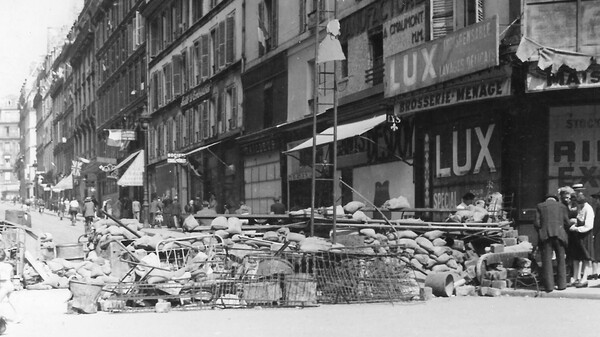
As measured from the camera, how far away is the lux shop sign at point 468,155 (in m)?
18.9

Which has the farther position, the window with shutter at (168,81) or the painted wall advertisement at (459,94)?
the window with shutter at (168,81)

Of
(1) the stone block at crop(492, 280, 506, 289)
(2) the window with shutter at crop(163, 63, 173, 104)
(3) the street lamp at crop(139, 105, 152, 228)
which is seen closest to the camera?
(1) the stone block at crop(492, 280, 506, 289)

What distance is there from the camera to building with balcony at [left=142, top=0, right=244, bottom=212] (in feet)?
121

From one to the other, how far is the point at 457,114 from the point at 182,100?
2719 cm

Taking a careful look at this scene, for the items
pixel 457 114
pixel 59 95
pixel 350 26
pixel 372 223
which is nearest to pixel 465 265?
pixel 372 223

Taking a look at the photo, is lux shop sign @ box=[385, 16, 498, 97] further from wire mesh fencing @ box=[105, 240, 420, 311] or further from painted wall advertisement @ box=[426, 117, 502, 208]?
wire mesh fencing @ box=[105, 240, 420, 311]

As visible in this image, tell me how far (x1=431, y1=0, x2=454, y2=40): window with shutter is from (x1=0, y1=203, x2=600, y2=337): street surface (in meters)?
8.81

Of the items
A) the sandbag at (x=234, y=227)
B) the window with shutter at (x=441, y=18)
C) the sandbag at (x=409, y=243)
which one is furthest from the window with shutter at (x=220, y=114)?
the sandbag at (x=409, y=243)

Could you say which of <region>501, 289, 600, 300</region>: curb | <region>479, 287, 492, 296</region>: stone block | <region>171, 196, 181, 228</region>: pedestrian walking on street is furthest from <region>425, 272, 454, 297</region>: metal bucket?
<region>171, 196, 181, 228</region>: pedestrian walking on street

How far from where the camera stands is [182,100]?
148ft

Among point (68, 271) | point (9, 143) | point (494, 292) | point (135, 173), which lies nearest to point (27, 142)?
point (9, 143)

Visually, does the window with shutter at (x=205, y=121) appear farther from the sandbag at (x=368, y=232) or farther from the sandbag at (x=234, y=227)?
the sandbag at (x=368, y=232)

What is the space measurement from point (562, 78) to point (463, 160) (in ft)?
11.8

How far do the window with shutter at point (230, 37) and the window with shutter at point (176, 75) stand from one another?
9.70 m
